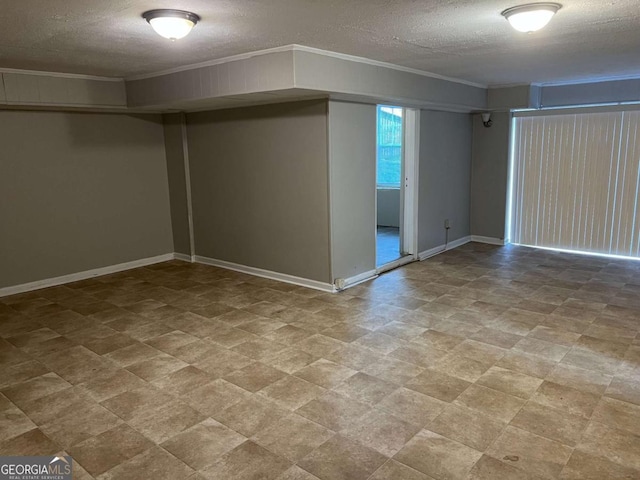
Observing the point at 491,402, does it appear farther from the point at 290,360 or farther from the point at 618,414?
the point at 290,360

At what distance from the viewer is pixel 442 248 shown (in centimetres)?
676

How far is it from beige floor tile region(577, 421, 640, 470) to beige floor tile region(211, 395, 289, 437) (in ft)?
5.24

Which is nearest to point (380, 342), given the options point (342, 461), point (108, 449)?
point (342, 461)

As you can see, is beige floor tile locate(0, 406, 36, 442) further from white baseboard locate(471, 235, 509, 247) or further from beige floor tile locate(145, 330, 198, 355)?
white baseboard locate(471, 235, 509, 247)

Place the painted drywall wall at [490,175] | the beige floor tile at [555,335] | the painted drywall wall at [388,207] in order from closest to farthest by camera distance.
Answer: the beige floor tile at [555,335]
the painted drywall wall at [490,175]
the painted drywall wall at [388,207]

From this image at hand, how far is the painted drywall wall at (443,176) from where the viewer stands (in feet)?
20.4

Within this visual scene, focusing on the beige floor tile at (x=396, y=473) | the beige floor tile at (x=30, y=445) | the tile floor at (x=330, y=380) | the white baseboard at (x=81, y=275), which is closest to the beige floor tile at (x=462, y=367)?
the tile floor at (x=330, y=380)

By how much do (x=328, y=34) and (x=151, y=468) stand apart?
9.54 feet

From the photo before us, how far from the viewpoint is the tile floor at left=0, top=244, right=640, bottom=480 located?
2385 mm

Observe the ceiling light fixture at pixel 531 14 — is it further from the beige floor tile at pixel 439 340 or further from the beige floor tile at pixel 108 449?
the beige floor tile at pixel 108 449

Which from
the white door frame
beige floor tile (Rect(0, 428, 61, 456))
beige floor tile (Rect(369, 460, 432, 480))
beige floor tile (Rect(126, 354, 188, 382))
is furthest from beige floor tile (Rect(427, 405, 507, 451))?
the white door frame

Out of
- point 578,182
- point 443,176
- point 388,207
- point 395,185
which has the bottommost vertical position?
point 388,207

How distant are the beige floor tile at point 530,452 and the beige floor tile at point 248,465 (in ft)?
3.45

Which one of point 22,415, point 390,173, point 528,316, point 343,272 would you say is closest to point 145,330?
point 22,415
